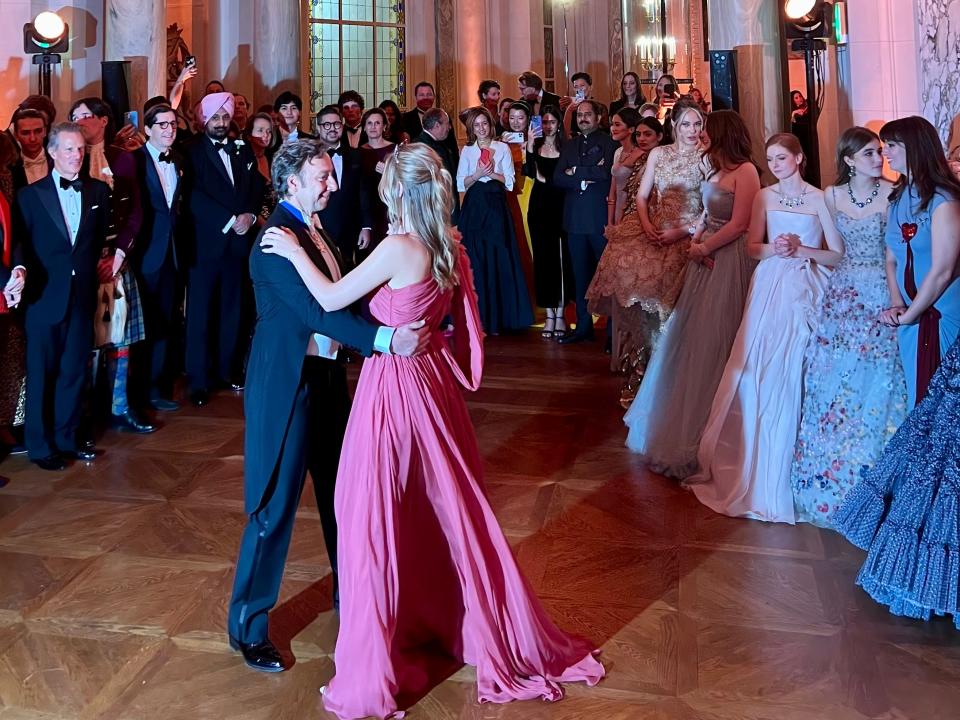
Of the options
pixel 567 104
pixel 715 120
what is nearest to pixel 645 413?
pixel 715 120

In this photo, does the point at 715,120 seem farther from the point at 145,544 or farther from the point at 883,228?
the point at 145,544

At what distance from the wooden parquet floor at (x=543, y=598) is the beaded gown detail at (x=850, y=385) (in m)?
0.22

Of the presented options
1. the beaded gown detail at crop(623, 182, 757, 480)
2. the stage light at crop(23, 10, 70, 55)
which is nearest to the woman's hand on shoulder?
the beaded gown detail at crop(623, 182, 757, 480)

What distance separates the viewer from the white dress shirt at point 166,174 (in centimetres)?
571

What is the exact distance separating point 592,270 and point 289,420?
16.2 ft

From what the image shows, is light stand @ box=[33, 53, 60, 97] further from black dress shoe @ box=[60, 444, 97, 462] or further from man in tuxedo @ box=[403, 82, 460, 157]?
black dress shoe @ box=[60, 444, 97, 462]

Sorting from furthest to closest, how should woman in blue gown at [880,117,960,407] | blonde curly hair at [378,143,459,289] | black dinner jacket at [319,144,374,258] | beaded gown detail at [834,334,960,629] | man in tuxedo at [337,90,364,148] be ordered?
man in tuxedo at [337,90,364,148]
black dinner jacket at [319,144,374,258]
woman in blue gown at [880,117,960,407]
beaded gown detail at [834,334,960,629]
blonde curly hair at [378,143,459,289]

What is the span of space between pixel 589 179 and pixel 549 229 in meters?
0.71

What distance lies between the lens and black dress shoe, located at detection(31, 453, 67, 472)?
4898mm

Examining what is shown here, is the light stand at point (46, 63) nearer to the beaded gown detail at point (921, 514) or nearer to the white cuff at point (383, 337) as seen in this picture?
the white cuff at point (383, 337)

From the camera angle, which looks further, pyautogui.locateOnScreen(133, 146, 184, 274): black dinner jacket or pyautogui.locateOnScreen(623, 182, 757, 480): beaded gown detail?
pyautogui.locateOnScreen(133, 146, 184, 274): black dinner jacket

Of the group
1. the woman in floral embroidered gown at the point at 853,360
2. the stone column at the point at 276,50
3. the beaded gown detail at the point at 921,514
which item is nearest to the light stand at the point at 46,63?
the stone column at the point at 276,50

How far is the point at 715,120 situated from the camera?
487cm

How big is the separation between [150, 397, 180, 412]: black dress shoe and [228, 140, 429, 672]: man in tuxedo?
3.11 m
